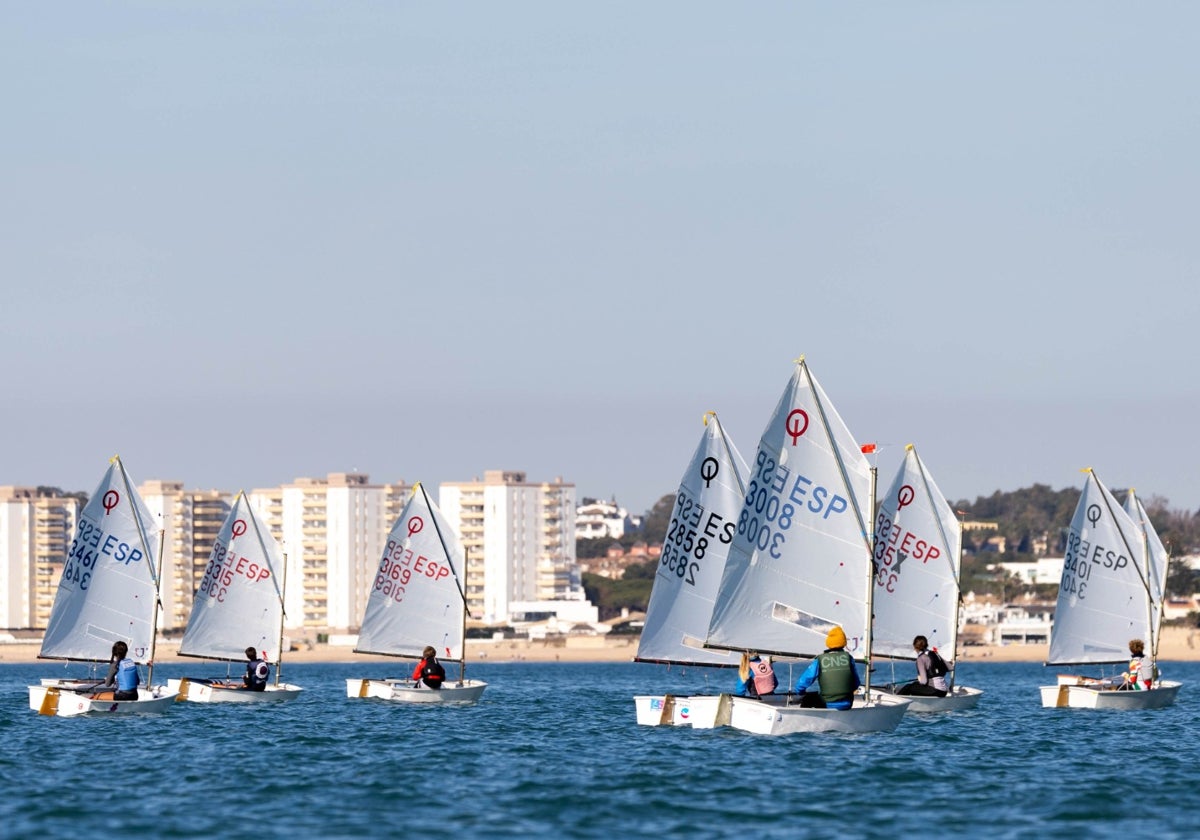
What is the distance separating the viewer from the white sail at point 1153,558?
182 ft

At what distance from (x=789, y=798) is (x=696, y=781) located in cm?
246

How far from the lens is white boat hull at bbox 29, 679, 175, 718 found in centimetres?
4391

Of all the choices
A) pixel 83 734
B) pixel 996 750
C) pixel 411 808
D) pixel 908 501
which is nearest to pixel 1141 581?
pixel 908 501

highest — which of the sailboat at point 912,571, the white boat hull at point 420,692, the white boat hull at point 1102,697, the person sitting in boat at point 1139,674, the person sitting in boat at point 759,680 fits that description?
the sailboat at point 912,571

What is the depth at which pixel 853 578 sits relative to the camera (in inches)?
1485

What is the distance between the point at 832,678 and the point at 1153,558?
25076 mm

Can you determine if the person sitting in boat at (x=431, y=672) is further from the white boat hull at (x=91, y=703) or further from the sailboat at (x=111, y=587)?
the white boat hull at (x=91, y=703)

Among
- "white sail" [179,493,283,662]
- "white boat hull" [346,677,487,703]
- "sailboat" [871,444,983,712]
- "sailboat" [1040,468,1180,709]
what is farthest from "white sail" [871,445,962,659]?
"white sail" [179,493,283,662]

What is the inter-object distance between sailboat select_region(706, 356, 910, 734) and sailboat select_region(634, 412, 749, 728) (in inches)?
324

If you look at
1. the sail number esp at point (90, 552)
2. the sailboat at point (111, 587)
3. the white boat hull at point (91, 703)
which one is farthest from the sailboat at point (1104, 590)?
the sail number esp at point (90, 552)

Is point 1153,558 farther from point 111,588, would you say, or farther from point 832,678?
point 111,588

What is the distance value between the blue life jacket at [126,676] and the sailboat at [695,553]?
10763 millimetres

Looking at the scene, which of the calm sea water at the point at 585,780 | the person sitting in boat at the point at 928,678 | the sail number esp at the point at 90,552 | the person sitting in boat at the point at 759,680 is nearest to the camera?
the calm sea water at the point at 585,780

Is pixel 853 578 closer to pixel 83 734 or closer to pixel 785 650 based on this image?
pixel 785 650
